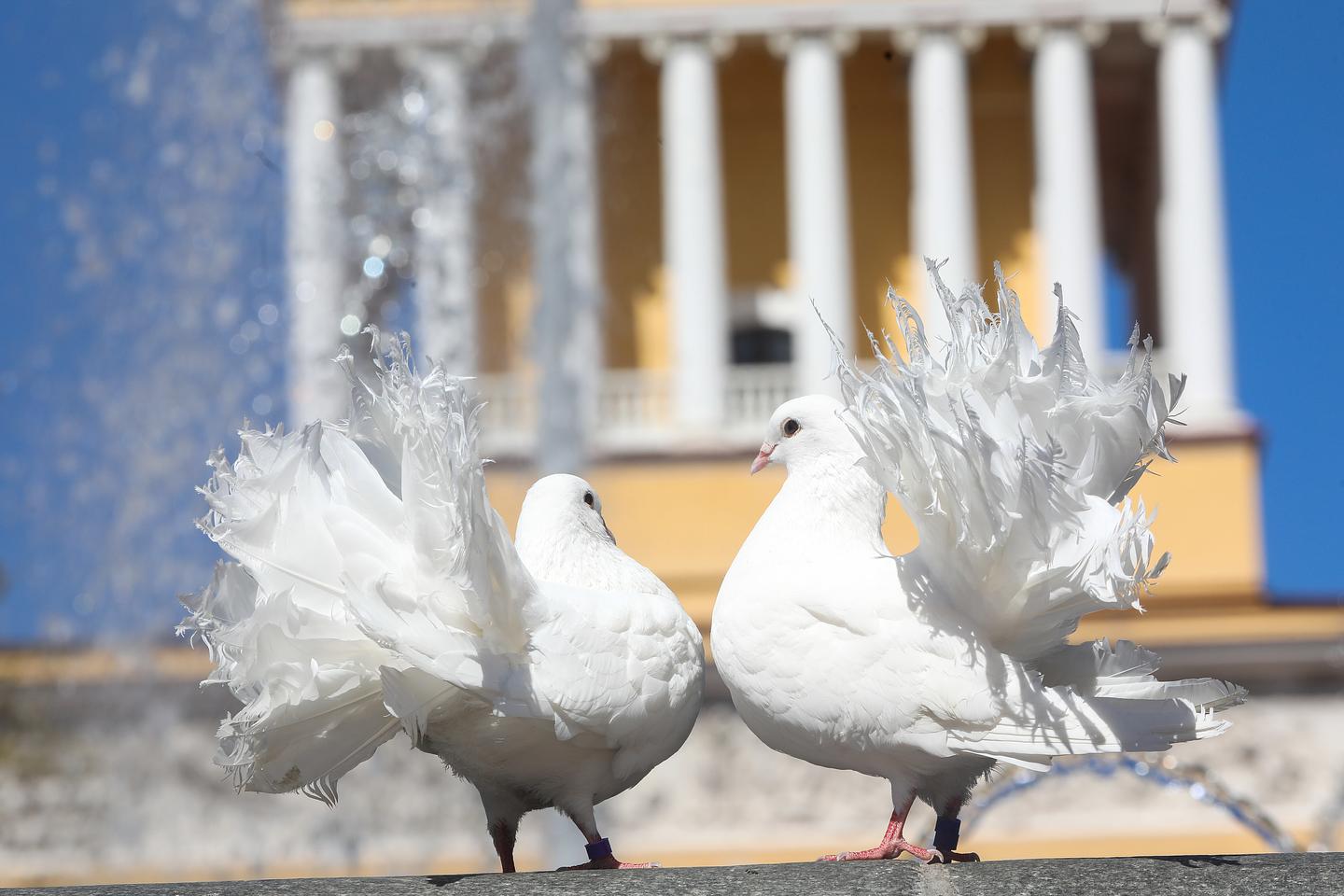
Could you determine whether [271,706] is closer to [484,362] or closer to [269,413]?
[269,413]

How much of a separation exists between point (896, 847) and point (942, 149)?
2018 centimetres

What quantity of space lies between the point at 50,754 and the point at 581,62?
35.4 ft

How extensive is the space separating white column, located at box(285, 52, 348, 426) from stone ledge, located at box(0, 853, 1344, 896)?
1500 centimetres

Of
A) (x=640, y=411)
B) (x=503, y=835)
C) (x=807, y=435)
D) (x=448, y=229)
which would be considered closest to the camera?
(x=503, y=835)

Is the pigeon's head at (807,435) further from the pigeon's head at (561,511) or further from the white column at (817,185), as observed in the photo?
the white column at (817,185)

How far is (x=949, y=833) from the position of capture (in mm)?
4230

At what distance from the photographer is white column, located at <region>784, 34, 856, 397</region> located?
23562 millimetres

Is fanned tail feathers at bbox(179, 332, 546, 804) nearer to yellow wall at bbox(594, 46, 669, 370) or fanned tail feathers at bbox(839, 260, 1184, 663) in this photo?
fanned tail feathers at bbox(839, 260, 1184, 663)

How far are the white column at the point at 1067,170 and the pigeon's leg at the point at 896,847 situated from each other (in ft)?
63.7

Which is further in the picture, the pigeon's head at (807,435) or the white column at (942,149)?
the white column at (942,149)

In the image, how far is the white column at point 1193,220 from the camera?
2323 cm

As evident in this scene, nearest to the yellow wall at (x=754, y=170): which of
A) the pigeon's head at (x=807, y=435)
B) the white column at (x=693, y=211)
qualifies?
the white column at (x=693, y=211)

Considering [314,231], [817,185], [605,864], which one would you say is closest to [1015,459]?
[605,864]

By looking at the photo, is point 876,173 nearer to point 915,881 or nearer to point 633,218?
point 633,218
